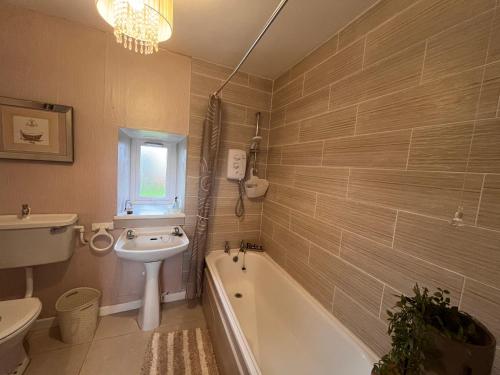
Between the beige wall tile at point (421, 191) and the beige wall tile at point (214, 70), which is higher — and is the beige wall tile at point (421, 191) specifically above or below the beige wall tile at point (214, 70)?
below

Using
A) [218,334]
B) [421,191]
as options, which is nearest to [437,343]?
[421,191]

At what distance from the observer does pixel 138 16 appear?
2.81 ft

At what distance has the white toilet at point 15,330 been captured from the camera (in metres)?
1.06

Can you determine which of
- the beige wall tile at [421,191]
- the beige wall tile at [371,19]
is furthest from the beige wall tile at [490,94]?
the beige wall tile at [371,19]

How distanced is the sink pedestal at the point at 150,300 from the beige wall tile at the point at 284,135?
5.11ft

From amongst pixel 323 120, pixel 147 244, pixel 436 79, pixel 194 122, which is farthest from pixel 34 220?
pixel 436 79

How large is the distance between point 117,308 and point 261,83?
103 inches

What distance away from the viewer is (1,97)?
1338 mm

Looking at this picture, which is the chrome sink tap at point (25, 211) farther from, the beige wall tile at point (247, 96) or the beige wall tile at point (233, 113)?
the beige wall tile at point (247, 96)

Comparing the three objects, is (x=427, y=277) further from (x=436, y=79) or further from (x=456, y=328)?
(x=436, y=79)

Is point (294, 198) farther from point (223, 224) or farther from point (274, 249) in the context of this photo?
point (223, 224)

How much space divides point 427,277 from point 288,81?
179 cm

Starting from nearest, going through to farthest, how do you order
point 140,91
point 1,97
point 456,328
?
point 456,328, point 1,97, point 140,91

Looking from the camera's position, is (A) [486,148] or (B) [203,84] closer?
(A) [486,148]
